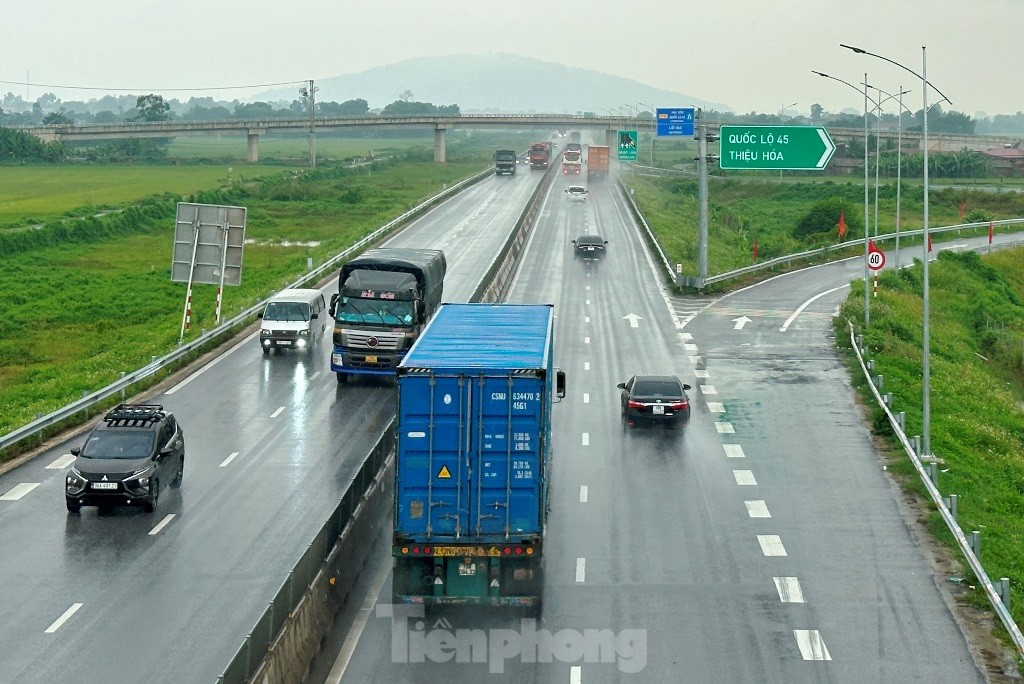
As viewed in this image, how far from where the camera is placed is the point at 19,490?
104 feet

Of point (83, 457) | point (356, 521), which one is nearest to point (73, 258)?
point (83, 457)

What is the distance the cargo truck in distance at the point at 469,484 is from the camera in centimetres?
2253

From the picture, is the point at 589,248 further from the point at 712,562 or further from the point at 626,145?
the point at 712,562

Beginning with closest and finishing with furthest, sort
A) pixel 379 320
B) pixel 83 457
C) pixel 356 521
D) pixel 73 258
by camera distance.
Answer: pixel 356 521 → pixel 83 457 → pixel 379 320 → pixel 73 258

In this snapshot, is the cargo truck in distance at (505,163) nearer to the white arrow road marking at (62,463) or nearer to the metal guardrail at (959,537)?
the metal guardrail at (959,537)

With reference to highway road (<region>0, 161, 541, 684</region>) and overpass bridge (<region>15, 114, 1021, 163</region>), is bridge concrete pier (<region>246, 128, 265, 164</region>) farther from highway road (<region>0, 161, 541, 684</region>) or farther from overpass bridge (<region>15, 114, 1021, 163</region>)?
highway road (<region>0, 161, 541, 684</region>)

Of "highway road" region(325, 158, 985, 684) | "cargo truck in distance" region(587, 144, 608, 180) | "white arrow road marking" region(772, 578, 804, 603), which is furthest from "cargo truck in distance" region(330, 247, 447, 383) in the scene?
"cargo truck in distance" region(587, 144, 608, 180)

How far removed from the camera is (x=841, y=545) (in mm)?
28188

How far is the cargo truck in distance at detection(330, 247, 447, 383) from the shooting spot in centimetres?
4281

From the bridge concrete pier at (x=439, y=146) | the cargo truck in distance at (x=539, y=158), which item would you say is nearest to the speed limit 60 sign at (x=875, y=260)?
the cargo truck in distance at (x=539, y=158)

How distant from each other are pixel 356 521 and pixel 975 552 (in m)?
12.1

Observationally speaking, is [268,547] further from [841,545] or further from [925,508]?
Answer: [925,508]

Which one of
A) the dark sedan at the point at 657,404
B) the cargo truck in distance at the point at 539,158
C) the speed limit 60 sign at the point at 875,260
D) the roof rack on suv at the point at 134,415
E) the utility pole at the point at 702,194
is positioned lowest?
the dark sedan at the point at 657,404

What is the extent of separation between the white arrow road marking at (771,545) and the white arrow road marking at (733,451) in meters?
7.43
